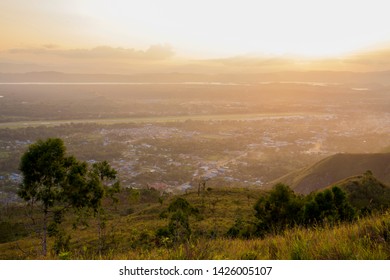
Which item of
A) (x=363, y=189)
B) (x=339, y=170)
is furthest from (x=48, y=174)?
(x=339, y=170)

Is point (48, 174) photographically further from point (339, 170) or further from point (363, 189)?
point (339, 170)

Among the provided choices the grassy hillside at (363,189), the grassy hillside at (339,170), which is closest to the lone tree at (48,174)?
the grassy hillside at (363,189)

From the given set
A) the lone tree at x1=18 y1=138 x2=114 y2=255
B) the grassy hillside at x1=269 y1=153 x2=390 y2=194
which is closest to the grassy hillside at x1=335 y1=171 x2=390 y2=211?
the grassy hillside at x1=269 y1=153 x2=390 y2=194

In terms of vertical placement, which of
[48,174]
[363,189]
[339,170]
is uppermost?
[48,174]

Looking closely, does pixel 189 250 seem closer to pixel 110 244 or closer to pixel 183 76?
pixel 110 244

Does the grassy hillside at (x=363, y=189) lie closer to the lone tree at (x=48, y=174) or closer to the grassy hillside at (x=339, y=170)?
the grassy hillside at (x=339, y=170)

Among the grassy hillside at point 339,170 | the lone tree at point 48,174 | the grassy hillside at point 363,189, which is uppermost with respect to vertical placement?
the lone tree at point 48,174

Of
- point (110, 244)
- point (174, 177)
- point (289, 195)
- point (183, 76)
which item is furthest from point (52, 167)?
point (183, 76)

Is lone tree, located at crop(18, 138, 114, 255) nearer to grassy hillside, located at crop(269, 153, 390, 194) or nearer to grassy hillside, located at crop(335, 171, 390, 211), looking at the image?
grassy hillside, located at crop(335, 171, 390, 211)
